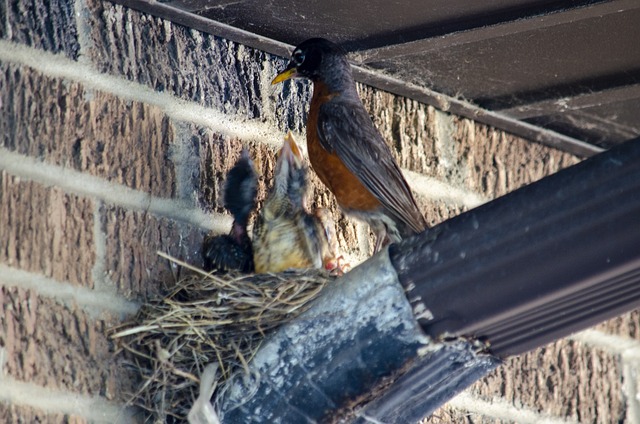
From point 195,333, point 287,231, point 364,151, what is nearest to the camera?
point 195,333

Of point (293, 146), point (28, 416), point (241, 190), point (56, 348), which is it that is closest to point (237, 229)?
point (241, 190)

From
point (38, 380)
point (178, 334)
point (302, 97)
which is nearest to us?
point (38, 380)

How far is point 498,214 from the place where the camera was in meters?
2.46

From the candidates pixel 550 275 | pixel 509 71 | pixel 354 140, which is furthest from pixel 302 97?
pixel 550 275

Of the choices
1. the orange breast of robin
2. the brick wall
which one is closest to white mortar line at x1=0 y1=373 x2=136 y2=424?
the brick wall

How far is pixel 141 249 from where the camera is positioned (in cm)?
321

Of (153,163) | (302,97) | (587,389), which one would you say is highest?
(302,97)

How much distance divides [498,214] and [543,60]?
4.59ft

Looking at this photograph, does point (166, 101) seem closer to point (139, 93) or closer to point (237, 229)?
point (139, 93)

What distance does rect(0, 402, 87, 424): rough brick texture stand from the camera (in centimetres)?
274

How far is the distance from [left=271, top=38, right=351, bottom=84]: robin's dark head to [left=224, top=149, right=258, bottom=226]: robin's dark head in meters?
0.38

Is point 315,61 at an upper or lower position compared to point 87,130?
upper

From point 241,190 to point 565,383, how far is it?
1.38m

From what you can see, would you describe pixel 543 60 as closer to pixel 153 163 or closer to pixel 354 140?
pixel 354 140
